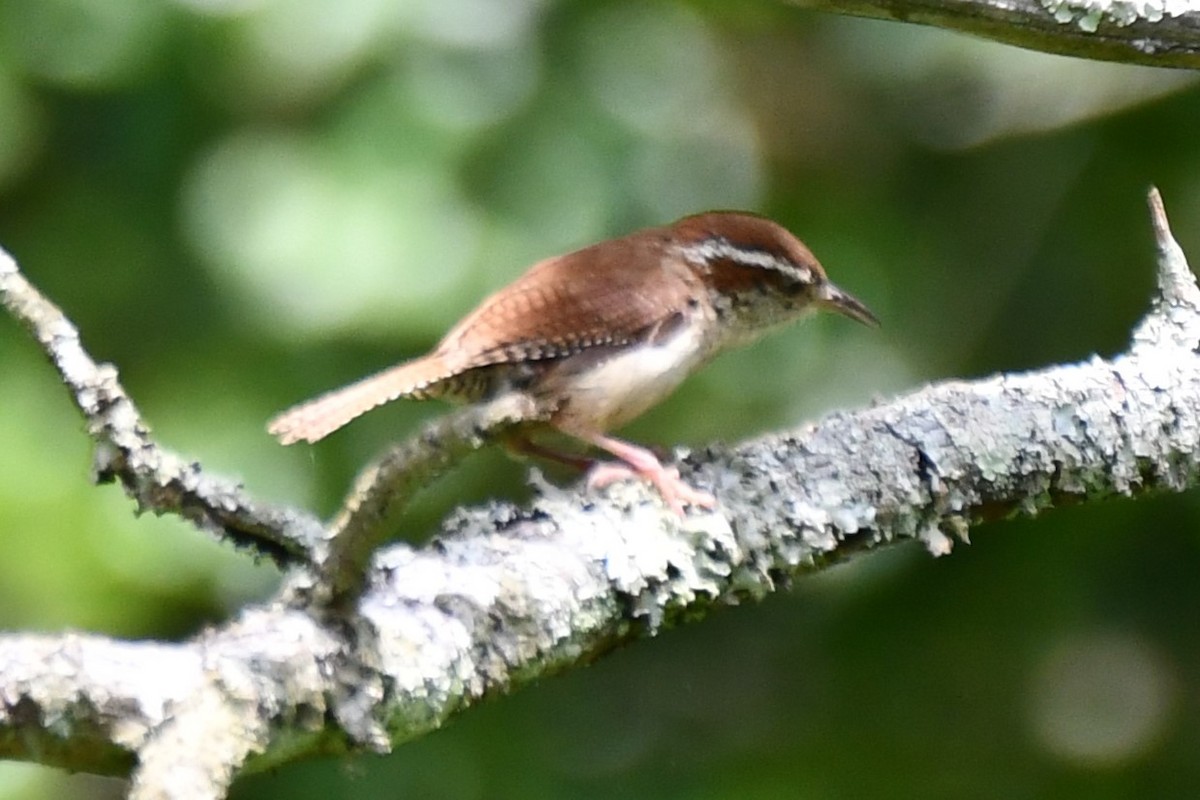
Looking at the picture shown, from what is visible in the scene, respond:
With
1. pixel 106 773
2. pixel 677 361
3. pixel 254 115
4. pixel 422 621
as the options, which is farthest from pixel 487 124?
pixel 106 773

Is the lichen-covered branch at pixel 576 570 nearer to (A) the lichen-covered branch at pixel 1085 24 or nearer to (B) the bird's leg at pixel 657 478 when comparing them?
(B) the bird's leg at pixel 657 478

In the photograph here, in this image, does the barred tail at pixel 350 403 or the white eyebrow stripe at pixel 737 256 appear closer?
the barred tail at pixel 350 403

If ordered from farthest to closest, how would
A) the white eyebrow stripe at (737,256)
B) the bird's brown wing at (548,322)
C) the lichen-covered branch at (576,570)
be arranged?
the white eyebrow stripe at (737,256)
the bird's brown wing at (548,322)
the lichen-covered branch at (576,570)

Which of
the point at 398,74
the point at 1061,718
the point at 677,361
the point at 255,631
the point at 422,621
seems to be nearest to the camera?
the point at 255,631

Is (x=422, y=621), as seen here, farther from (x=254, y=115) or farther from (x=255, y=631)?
(x=254, y=115)

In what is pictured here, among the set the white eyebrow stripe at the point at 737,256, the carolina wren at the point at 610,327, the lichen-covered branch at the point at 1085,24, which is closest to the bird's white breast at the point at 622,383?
the carolina wren at the point at 610,327

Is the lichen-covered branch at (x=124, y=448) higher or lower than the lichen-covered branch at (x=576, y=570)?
higher
